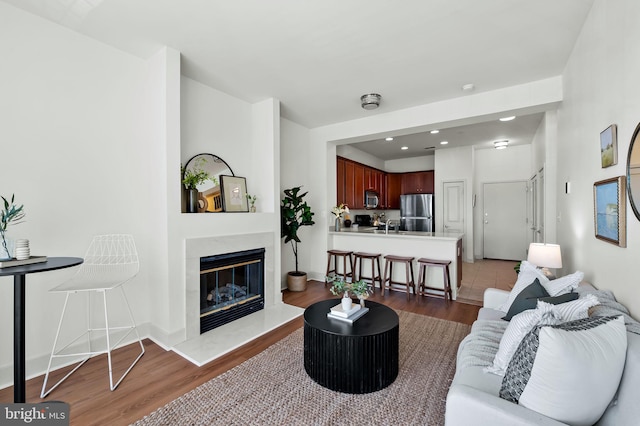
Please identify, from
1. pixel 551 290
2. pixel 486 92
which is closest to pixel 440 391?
pixel 551 290

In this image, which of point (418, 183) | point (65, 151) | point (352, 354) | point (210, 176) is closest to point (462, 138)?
point (418, 183)

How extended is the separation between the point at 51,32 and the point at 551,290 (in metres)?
4.38

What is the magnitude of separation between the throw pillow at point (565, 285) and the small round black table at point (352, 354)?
1.12 m

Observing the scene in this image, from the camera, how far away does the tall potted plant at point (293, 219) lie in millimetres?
4449

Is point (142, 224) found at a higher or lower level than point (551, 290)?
higher

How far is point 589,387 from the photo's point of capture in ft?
3.58

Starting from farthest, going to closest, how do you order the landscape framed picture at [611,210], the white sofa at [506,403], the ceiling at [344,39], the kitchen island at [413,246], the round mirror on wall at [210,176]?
the kitchen island at [413,246], the round mirror on wall at [210,176], the ceiling at [344,39], the landscape framed picture at [611,210], the white sofa at [506,403]

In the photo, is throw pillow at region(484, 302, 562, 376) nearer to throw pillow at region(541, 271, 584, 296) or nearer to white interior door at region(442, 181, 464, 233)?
throw pillow at region(541, 271, 584, 296)

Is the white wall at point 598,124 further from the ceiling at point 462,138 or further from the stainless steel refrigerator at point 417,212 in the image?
the stainless steel refrigerator at point 417,212

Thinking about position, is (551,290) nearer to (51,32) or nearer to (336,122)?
(336,122)

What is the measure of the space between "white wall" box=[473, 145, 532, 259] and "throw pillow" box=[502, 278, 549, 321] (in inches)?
220

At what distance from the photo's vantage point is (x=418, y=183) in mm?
7727

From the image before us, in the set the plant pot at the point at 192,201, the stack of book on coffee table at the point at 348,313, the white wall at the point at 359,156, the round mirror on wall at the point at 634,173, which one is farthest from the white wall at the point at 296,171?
the round mirror on wall at the point at 634,173

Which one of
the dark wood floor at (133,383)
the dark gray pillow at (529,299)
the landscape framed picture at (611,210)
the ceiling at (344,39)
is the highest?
the ceiling at (344,39)
